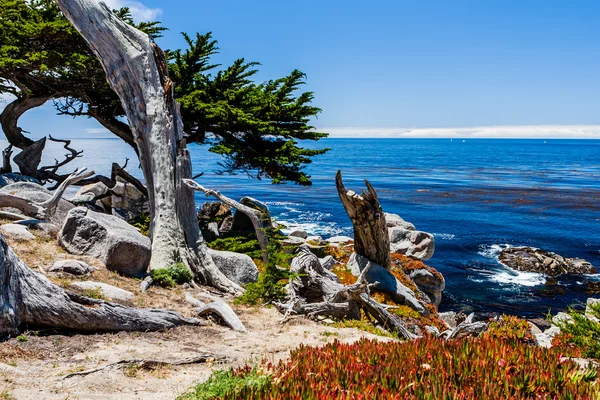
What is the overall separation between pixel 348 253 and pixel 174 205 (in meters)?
8.64

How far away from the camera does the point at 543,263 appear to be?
2686cm

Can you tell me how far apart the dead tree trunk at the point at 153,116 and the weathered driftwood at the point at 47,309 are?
17.5ft

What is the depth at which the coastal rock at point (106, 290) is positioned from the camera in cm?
995

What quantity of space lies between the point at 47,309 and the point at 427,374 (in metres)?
6.02

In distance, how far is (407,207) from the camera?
4572 centimetres

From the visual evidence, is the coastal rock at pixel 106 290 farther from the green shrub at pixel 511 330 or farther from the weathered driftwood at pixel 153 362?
the green shrub at pixel 511 330

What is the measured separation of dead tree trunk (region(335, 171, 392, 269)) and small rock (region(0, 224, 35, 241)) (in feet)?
30.5

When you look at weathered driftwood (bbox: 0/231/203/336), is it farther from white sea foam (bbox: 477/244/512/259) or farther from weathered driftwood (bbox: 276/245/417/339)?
white sea foam (bbox: 477/244/512/259)

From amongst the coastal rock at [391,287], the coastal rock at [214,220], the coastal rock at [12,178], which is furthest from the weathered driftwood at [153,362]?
the coastal rock at [12,178]

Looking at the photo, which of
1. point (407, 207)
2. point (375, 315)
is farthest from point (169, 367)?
point (407, 207)

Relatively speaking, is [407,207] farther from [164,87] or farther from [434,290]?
[164,87]

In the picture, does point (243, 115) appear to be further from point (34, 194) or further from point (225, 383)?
point (225, 383)

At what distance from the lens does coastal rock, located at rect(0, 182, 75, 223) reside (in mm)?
15195

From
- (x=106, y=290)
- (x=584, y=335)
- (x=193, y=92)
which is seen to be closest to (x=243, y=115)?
(x=193, y=92)
